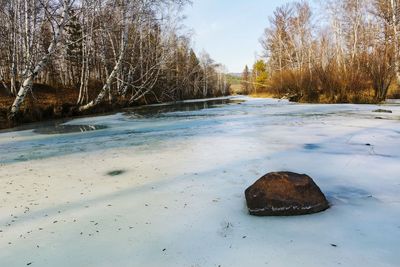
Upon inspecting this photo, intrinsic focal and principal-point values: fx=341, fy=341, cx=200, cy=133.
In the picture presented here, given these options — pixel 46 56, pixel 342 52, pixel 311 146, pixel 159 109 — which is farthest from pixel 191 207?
pixel 342 52

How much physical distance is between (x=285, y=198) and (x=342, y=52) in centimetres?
2896

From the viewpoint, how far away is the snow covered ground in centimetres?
214

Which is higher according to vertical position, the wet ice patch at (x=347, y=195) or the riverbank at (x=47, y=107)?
the riverbank at (x=47, y=107)

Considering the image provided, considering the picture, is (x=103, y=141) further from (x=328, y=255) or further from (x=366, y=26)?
(x=366, y=26)

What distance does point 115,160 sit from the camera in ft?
16.1

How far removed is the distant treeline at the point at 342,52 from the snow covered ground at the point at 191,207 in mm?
10883

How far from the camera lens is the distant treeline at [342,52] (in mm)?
15547

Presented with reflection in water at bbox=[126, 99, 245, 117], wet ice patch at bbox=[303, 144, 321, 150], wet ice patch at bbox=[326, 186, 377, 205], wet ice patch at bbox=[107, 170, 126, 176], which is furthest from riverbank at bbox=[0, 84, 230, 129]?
wet ice patch at bbox=[326, 186, 377, 205]

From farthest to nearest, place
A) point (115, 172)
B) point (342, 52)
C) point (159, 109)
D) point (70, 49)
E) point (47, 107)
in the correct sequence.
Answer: point (342, 52) < point (70, 49) < point (159, 109) < point (47, 107) < point (115, 172)

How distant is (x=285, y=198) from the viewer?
2.79 m

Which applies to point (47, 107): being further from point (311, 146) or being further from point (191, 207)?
point (191, 207)

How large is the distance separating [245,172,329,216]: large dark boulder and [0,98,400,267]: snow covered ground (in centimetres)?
9

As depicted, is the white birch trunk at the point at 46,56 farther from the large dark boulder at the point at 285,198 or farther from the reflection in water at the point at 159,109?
the large dark boulder at the point at 285,198

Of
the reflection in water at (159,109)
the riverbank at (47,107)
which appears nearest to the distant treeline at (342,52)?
the reflection in water at (159,109)
